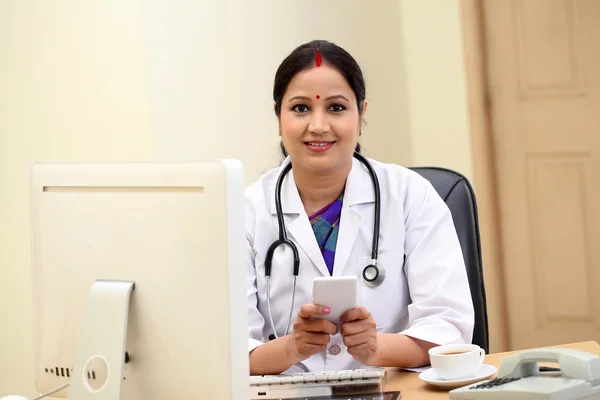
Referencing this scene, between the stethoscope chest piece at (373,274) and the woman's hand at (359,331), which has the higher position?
the stethoscope chest piece at (373,274)

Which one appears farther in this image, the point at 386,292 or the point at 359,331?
the point at 386,292

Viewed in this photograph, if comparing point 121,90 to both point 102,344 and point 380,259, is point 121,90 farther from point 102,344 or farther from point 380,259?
point 102,344

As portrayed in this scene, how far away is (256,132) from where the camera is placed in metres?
2.95

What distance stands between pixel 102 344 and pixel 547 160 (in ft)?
9.32

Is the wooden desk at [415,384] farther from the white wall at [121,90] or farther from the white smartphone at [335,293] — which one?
the white wall at [121,90]

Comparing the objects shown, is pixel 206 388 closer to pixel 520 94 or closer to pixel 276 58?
pixel 276 58

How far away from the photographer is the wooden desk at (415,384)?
1460 millimetres

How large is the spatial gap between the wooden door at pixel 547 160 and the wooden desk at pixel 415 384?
2042 mm

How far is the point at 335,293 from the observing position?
1.51 meters

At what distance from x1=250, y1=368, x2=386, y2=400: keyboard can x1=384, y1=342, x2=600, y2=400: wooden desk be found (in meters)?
0.06

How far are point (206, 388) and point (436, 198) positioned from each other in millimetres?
1031

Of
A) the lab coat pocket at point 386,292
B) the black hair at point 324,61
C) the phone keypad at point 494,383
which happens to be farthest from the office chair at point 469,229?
the phone keypad at point 494,383

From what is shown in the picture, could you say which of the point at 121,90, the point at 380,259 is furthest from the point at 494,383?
the point at 121,90

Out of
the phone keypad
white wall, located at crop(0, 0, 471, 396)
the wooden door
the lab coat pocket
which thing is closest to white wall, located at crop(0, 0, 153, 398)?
white wall, located at crop(0, 0, 471, 396)
